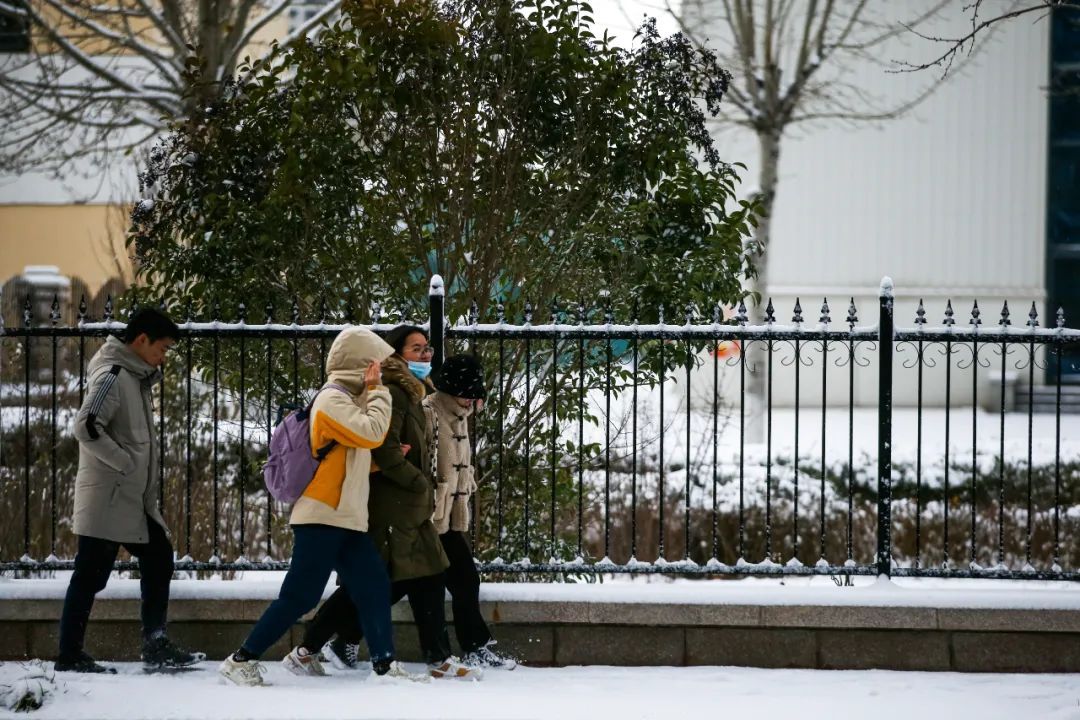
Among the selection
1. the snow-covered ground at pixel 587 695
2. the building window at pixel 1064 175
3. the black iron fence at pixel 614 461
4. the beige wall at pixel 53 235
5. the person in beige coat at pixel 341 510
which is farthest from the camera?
the beige wall at pixel 53 235

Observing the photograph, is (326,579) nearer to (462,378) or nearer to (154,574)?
(154,574)

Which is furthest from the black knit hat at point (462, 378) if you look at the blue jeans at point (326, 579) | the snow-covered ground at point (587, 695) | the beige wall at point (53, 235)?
the beige wall at point (53, 235)

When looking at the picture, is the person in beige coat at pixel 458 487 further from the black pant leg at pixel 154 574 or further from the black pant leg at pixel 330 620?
the black pant leg at pixel 154 574

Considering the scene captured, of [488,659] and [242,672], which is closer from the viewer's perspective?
[242,672]

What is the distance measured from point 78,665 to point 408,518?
165 cm

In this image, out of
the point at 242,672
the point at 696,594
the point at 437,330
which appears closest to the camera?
the point at 242,672

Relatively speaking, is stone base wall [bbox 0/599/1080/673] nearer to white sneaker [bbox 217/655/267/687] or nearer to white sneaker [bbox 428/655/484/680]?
white sneaker [bbox 428/655/484/680]

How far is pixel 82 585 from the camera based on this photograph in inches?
241

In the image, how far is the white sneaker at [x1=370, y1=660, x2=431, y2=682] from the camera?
6.04m

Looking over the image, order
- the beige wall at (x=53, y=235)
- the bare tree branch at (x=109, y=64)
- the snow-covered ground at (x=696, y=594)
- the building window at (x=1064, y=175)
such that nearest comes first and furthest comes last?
the snow-covered ground at (x=696, y=594) < the bare tree branch at (x=109, y=64) < the building window at (x=1064, y=175) < the beige wall at (x=53, y=235)

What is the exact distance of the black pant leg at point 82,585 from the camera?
6.11 metres

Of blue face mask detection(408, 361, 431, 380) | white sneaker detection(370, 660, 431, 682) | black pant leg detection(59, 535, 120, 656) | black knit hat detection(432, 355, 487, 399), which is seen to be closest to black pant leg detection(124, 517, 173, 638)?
black pant leg detection(59, 535, 120, 656)

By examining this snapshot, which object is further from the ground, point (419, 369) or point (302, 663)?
point (419, 369)

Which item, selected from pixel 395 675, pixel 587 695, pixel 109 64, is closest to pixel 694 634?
pixel 587 695
